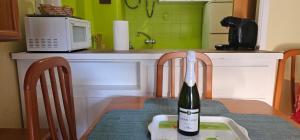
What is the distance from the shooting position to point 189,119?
0.71 m

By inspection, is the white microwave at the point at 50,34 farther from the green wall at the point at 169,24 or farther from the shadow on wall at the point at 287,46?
the green wall at the point at 169,24

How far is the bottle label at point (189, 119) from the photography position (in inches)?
27.6

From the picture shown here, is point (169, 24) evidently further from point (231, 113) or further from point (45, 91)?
point (45, 91)

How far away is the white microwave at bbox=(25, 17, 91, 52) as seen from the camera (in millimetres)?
1381

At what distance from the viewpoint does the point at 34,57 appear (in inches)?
55.4

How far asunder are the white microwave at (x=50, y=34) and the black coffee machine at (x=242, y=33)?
1066 millimetres

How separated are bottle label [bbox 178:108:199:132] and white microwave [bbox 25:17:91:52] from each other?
3.17 ft

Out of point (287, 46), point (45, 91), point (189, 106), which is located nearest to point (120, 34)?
point (45, 91)

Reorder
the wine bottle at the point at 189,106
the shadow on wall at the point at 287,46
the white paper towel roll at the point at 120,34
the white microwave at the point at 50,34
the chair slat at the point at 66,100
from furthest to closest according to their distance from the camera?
the shadow on wall at the point at 287,46 < the white paper towel roll at the point at 120,34 < the white microwave at the point at 50,34 < the chair slat at the point at 66,100 < the wine bottle at the point at 189,106

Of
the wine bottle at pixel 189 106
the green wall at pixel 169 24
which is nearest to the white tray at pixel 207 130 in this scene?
the wine bottle at pixel 189 106

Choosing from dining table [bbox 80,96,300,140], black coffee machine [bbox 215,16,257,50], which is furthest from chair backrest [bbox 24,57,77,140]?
black coffee machine [bbox 215,16,257,50]

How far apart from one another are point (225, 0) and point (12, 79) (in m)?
2.29

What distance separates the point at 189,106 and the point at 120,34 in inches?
37.6

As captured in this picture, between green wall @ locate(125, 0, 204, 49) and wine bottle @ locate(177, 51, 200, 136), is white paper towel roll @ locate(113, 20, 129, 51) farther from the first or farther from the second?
green wall @ locate(125, 0, 204, 49)
